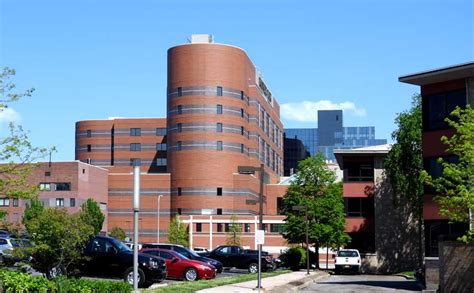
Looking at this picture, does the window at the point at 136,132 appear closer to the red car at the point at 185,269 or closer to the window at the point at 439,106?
the window at the point at 439,106

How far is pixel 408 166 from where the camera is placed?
212ft

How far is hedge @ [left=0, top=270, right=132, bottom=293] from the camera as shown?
1861cm

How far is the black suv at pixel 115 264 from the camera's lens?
96.7 feet

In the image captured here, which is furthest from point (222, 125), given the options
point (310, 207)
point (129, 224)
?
point (310, 207)

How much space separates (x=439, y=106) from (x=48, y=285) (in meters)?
26.5

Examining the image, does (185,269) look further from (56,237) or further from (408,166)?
(408,166)

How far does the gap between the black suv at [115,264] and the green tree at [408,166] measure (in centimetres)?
3779

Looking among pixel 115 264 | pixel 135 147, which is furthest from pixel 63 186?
pixel 115 264

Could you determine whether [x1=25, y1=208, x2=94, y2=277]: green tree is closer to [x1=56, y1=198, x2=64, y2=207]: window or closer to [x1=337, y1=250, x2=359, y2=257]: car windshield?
[x1=337, y1=250, x2=359, y2=257]: car windshield

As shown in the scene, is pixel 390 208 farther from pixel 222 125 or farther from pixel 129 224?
pixel 129 224

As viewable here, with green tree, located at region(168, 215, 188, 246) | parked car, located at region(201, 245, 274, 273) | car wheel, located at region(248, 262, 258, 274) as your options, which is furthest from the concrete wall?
green tree, located at region(168, 215, 188, 246)

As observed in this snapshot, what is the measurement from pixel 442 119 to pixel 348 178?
95.0 ft

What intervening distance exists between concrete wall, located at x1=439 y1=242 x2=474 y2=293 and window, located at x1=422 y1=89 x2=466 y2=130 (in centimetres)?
972

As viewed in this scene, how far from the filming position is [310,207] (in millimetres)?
70375
